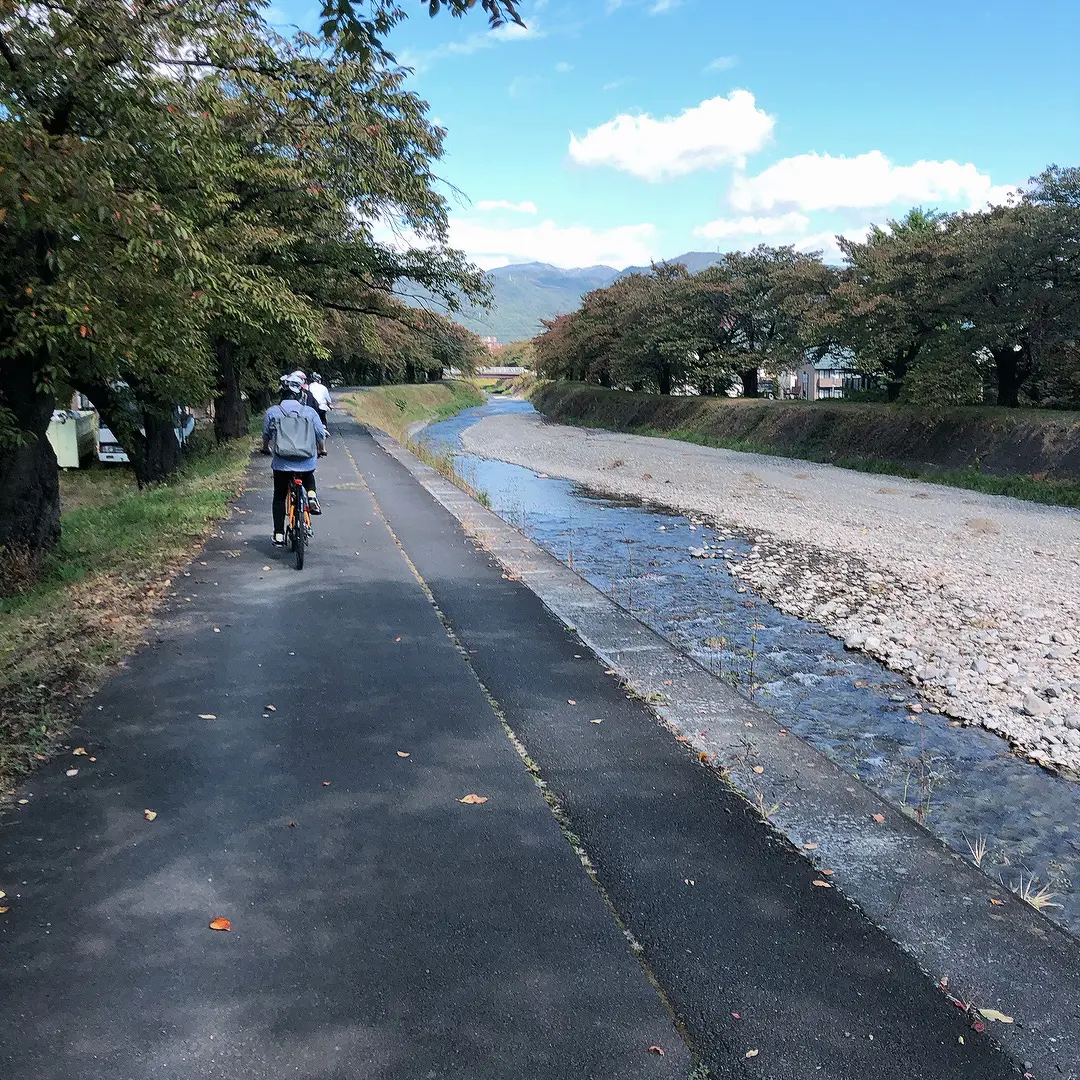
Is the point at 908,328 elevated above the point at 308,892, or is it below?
above

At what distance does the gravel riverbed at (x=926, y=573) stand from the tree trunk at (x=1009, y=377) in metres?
3.49

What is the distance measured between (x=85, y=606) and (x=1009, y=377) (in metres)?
23.7

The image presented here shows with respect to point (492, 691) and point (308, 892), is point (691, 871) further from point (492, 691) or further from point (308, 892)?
point (492, 691)

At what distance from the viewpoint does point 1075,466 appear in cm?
2000

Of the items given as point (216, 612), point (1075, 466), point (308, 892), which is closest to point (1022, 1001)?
point (308, 892)

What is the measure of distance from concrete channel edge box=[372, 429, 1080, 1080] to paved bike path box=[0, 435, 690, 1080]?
1.03 m

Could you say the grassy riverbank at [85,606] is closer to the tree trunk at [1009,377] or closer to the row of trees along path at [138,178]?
the row of trees along path at [138,178]

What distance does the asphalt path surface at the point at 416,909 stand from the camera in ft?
8.46

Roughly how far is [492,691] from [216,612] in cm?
293

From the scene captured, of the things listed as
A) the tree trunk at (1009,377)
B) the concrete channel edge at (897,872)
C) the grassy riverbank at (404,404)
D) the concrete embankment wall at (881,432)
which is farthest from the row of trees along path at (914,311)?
the concrete channel edge at (897,872)

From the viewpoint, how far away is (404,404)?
55.7m

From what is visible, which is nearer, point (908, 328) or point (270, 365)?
point (908, 328)

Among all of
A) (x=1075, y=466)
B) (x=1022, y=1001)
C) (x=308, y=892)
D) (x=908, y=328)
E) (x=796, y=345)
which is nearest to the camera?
(x=1022, y=1001)

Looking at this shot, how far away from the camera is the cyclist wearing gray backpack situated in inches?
353
